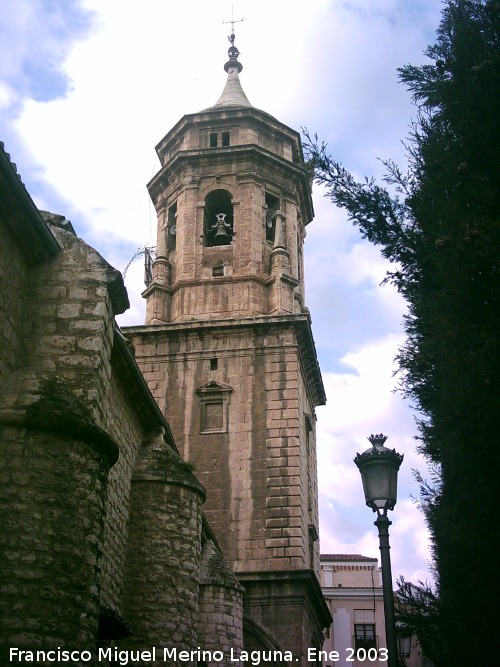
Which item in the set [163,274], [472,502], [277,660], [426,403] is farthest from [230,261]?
[472,502]

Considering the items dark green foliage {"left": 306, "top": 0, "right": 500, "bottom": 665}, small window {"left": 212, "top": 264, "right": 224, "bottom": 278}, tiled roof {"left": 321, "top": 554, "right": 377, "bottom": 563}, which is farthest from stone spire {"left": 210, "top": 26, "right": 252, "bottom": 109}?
tiled roof {"left": 321, "top": 554, "right": 377, "bottom": 563}

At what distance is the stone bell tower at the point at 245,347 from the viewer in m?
19.0

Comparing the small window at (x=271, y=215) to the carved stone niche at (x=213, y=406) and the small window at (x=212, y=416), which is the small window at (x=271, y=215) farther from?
the small window at (x=212, y=416)

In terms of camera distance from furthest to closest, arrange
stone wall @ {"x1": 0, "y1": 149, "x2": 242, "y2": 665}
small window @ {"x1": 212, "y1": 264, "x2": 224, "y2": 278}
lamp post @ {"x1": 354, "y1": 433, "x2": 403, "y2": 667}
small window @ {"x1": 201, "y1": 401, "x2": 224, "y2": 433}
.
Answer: small window @ {"x1": 212, "y1": 264, "x2": 224, "y2": 278}, small window @ {"x1": 201, "y1": 401, "x2": 224, "y2": 433}, lamp post @ {"x1": 354, "y1": 433, "x2": 403, "y2": 667}, stone wall @ {"x1": 0, "y1": 149, "x2": 242, "y2": 665}

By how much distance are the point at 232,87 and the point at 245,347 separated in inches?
425

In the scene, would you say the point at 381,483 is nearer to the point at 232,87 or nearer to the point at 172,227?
the point at 172,227

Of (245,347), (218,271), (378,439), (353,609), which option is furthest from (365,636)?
(378,439)

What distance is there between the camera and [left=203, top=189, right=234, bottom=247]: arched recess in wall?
23.6 meters

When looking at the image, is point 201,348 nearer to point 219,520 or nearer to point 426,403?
point 219,520

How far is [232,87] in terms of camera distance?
28016 millimetres

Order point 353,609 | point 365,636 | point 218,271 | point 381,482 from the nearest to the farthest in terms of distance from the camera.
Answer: point 381,482, point 218,271, point 365,636, point 353,609

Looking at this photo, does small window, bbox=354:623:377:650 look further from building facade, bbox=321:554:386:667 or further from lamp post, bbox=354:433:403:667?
lamp post, bbox=354:433:403:667

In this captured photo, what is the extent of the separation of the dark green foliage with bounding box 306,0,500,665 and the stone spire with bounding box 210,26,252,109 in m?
17.3

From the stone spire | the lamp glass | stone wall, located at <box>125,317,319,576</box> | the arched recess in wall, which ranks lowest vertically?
the lamp glass
